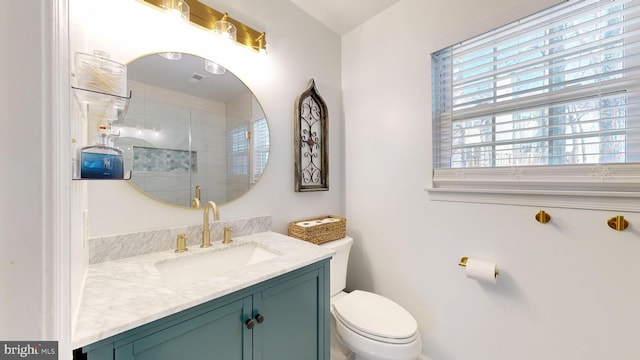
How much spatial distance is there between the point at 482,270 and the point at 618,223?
545 millimetres

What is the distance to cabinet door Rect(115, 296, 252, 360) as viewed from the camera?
649mm

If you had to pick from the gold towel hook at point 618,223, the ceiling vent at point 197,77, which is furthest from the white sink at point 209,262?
the gold towel hook at point 618,223

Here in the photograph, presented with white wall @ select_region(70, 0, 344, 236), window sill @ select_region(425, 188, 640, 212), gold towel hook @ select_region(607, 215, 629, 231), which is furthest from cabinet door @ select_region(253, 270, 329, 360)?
gold towel hook @ select_region(607, 215, 629, 231)

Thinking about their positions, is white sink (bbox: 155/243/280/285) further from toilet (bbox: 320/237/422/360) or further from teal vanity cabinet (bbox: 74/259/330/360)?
toilet (bbox: 320/237/422/360)

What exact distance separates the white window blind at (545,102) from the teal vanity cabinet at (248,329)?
1043 millimetres

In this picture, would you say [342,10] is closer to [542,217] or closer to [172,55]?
[172,55]

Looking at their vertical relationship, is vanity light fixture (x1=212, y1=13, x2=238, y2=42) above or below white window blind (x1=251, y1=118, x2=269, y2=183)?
above

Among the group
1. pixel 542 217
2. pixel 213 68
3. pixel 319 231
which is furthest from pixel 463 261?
pixel 213 68

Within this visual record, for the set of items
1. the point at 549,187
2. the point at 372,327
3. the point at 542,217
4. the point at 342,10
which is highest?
the point at 342,10

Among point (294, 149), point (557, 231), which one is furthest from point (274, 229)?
point (557, 231)

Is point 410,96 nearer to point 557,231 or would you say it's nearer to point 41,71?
point 557,231

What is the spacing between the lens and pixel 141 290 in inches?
29.6

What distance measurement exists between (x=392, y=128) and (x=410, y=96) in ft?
0.77

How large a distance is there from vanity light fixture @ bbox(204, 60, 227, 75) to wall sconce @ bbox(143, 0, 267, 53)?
0.16 m
